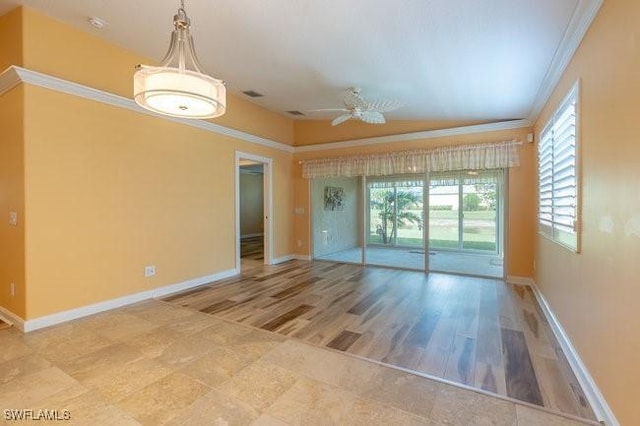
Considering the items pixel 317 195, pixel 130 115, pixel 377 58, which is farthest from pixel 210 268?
pixel 377 58

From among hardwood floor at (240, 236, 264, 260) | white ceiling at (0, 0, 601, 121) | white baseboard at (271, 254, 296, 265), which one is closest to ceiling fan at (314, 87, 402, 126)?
white ceiling at (0, 0, 601, 121)

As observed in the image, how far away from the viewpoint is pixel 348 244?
23.6ft

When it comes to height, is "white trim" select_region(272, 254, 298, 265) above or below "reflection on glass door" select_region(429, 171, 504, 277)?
below

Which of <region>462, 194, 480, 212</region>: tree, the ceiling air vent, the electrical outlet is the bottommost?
the electrical outlet

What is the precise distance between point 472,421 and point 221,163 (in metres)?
4.57

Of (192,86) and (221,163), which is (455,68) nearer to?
(192,86)

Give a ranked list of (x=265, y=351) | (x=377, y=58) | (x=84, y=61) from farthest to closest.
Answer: (x=84, y=61)
(x=377, y=58)
(x=265, y=351)

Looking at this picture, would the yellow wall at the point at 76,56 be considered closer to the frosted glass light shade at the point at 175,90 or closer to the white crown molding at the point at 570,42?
the frosted glass light shade at the point at 175,90

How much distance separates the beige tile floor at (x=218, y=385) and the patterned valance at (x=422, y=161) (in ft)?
12.5

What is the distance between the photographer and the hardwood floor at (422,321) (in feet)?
7.13

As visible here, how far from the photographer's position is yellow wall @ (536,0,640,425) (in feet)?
4.86

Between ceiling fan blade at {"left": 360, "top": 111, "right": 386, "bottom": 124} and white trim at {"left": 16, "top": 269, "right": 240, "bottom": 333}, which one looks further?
ceiling fan blade at {"left": 360, "top": 111, "right": 386, "bottom": 124}

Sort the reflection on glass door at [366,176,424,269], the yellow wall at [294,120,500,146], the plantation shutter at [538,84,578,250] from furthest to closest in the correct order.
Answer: the reflection on glass door at [366,176,424,269] < the yellow wall at [294,120,500,146] < the plantation shutter at [538,84,578,250]

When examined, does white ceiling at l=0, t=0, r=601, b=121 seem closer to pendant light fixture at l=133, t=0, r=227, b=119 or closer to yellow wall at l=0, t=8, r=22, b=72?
yellow wall at l=0, t=8, r=22, b=72
